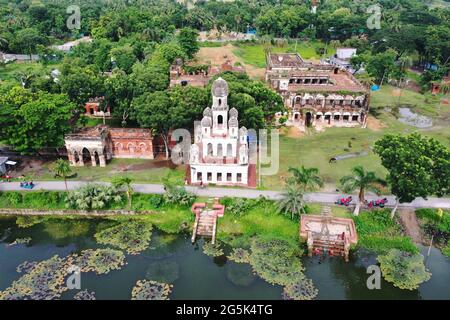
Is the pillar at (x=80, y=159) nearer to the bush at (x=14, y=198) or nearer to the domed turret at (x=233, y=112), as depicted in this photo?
the bush at (x=14, y=198)

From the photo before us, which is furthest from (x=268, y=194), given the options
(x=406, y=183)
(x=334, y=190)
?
(x=406, y=183)

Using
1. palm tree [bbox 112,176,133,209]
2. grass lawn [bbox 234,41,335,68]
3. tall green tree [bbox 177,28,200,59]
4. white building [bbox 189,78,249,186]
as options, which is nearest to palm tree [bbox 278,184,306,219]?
white building [bbox 189,78,249,186]

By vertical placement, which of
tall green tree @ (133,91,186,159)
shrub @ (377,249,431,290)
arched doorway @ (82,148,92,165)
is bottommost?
shrub @ (377,249,431,290)

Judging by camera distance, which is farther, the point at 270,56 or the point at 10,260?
the point at 270,56

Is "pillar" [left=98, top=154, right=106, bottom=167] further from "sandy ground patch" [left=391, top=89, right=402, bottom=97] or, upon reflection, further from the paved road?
"sandy ground patch" [left=391, top=89, right=402, bottom=97]

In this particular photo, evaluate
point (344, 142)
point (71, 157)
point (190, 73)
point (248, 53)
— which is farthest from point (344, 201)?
point (248, 53)

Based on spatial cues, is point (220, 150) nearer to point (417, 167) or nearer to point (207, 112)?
point (207, 112)
